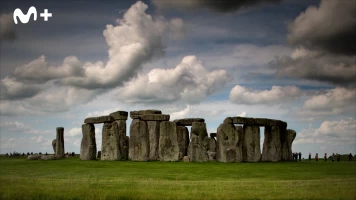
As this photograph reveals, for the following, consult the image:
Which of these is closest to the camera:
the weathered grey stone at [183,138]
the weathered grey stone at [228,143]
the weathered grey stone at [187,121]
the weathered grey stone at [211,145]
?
the weathered grey stone at [228,143]

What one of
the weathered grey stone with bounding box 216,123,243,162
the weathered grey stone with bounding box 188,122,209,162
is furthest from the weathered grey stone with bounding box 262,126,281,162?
the weathered grey stone with bounding box 188,122,209,162

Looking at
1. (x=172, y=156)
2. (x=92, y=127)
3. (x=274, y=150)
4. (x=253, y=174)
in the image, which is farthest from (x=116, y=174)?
(x=274, y=150)

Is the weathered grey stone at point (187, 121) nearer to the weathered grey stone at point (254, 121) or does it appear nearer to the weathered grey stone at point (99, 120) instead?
the weathered grey stone at point (254, 121)

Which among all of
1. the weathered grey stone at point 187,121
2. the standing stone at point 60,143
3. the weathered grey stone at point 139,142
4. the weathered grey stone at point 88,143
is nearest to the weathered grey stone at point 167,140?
the weathered grey stone at point 139,142

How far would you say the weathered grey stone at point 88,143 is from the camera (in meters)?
36.4

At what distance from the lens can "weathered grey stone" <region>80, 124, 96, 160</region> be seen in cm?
3644

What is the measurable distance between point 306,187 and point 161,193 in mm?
6034

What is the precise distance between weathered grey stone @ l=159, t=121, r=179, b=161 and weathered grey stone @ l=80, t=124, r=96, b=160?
686 centimetres

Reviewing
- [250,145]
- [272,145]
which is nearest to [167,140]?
[250,145]

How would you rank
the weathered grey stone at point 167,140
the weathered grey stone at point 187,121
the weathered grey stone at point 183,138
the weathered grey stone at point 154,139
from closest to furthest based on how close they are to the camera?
the weathered grey stone at point 167,140, the weathered grey stone at point 154,139, the weathered grey stone at point 187,121, the weathered grey stone at point 183,138

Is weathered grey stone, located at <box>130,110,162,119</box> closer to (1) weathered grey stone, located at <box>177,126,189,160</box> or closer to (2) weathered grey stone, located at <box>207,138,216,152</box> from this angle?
(1) weathered grey stone, located at <box>177,126,189,160</box>

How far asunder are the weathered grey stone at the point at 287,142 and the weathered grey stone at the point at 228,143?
19.6 ft

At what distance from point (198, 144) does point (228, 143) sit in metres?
2.39

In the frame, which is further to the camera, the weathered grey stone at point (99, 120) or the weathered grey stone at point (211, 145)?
the weathered grey stone at point (99, 120)
